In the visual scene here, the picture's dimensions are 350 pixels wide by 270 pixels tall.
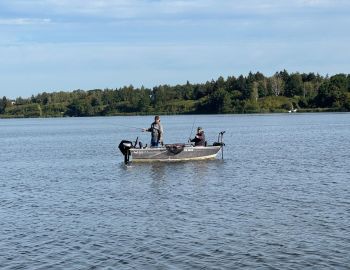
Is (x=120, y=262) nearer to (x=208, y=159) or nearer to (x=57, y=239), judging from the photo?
(x=57, y=239)

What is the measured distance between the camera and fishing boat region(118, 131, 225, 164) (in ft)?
135

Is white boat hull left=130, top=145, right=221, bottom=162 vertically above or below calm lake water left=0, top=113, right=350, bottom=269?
above

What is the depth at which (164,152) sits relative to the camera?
135 feet

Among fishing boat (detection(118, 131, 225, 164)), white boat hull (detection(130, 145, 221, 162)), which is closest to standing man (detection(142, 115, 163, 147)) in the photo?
fishing boat (detection(118, 131, 225, 164))

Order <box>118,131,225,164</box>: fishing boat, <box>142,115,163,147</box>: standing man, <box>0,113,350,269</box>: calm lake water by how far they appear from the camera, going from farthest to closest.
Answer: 1. <box>118,131,225,164</box>: fishing boat
2. <box>142,115,163,147</box>: standing man
3. <box>0,113,350,269</box>: calm lake water

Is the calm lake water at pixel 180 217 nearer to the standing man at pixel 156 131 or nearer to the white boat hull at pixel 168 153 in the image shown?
the white boat hull at pixel 168 153

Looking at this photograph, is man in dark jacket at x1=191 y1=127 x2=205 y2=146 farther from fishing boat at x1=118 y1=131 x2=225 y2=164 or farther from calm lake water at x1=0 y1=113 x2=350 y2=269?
calm lake water at x1=0 y1=113 x2=350 y2=269

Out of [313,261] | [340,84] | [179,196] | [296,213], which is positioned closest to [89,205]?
[179,196]

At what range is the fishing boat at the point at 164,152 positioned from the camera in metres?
41.0

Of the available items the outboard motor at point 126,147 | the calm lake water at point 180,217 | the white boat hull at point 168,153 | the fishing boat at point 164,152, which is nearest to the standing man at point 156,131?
the fishing boat at point 164,152

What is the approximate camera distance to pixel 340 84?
7495 inches

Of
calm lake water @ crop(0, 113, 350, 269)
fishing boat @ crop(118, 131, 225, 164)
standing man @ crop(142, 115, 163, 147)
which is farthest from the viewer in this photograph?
fishing boat @ crop(118, 131, 225, 164)

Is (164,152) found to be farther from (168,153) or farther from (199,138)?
(199,138)

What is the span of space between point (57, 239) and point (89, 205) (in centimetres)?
615
